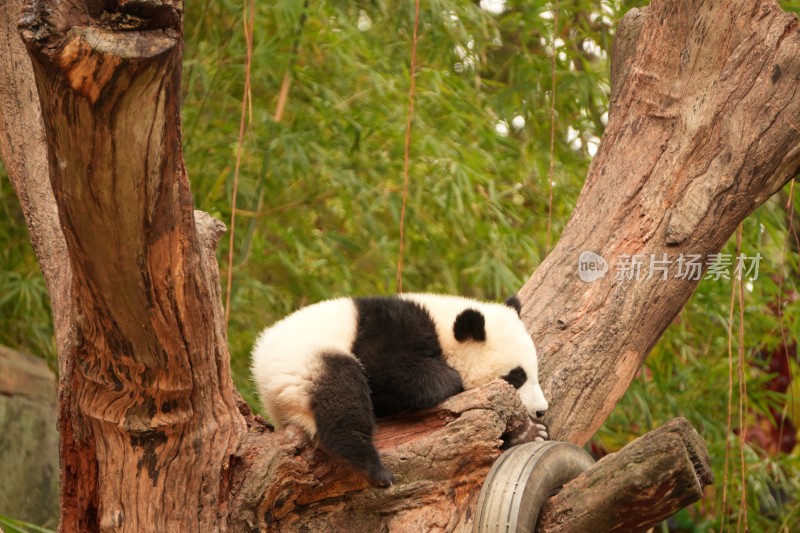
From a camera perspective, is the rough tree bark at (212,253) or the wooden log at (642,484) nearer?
the rough tree bark at (212,253)

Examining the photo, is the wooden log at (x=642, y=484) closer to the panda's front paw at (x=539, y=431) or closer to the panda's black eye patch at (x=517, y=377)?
the panda's front paw at (x=539, y=431)

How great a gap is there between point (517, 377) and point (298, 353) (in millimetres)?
578

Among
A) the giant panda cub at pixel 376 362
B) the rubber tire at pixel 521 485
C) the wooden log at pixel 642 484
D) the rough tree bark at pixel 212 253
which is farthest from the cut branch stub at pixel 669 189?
the wooden log at pixel 642 484

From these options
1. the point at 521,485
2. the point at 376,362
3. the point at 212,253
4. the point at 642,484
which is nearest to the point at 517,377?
the point at 376,362

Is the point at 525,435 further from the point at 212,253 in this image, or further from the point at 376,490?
the point at 212,253

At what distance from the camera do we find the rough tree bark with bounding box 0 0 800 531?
1.22 metres

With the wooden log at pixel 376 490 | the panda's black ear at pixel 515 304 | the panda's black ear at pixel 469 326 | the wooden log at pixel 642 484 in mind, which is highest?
the wooden log at pixel 642 484

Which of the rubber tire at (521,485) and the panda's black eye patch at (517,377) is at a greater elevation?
the rubber tire at (521,485)

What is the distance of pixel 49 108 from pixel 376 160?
2.41 metres

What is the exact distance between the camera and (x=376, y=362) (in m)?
2.12

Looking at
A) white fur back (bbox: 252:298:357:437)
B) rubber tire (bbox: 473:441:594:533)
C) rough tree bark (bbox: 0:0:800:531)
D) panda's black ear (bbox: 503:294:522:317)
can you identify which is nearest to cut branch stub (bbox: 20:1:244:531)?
rough tree bark (bbox: 0:0:800:531)

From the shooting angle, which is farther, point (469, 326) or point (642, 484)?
point (469, 326)

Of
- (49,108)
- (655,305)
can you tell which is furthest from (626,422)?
(49,108)

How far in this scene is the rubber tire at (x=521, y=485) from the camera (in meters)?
1.67
